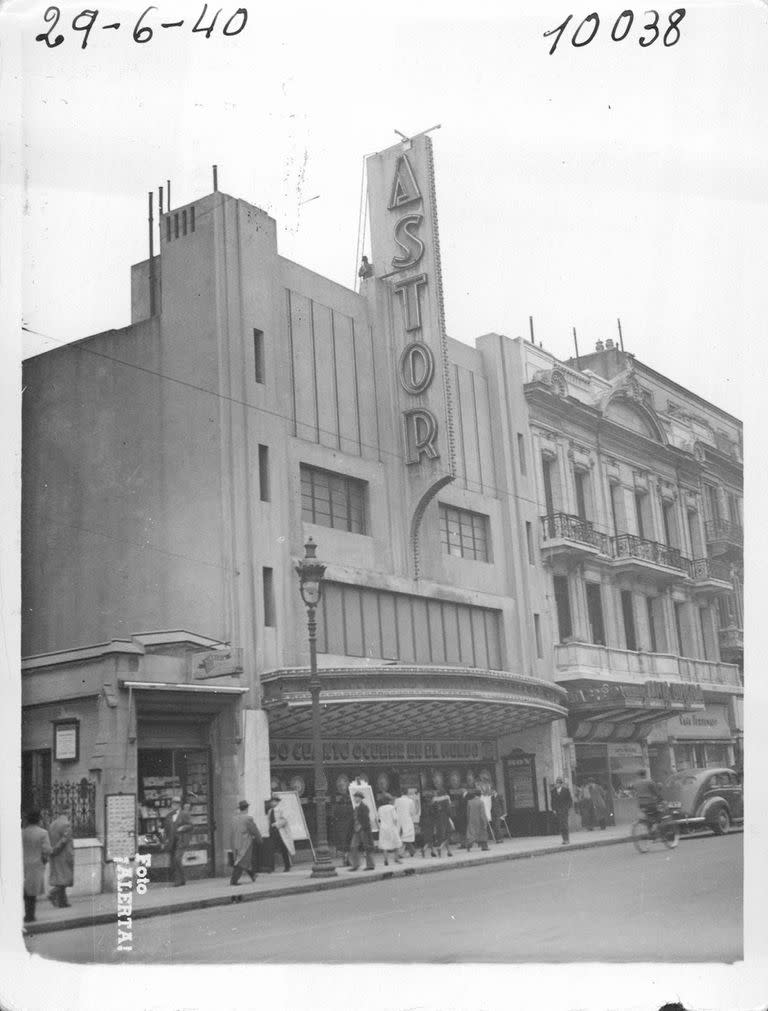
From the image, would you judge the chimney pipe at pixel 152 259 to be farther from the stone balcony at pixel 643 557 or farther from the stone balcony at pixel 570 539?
the stone balcony at pixel 643 557

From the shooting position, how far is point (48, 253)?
29.6ft

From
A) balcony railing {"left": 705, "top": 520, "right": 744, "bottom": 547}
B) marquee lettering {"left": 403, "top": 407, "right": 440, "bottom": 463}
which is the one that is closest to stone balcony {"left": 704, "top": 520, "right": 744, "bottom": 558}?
balcony railing {"left": 705, "top": 520, "right": 744, "bottom": 547}

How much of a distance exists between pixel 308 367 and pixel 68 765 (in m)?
4.61

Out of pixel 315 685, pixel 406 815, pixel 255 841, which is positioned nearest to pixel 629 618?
pixel 406 815

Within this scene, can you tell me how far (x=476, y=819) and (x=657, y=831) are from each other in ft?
5.61

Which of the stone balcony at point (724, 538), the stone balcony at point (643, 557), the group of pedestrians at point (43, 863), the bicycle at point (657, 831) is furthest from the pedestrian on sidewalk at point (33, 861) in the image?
the stone balcony at point (643, 557)

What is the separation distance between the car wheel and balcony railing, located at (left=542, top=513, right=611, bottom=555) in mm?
3664

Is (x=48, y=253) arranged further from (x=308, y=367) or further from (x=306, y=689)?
(x=306, y=689)

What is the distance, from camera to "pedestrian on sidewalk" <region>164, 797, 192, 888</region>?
894cm

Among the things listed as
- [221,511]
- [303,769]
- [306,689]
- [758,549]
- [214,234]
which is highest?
[214,234]

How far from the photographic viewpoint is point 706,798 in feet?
31.5

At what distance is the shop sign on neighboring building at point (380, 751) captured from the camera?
10445 millimetres

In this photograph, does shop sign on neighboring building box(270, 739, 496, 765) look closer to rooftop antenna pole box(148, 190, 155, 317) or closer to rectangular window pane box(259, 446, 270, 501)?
rectangular window pane box(259, 446, 270, 501)

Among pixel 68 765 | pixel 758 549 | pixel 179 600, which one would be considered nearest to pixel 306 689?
pixel 179 600
